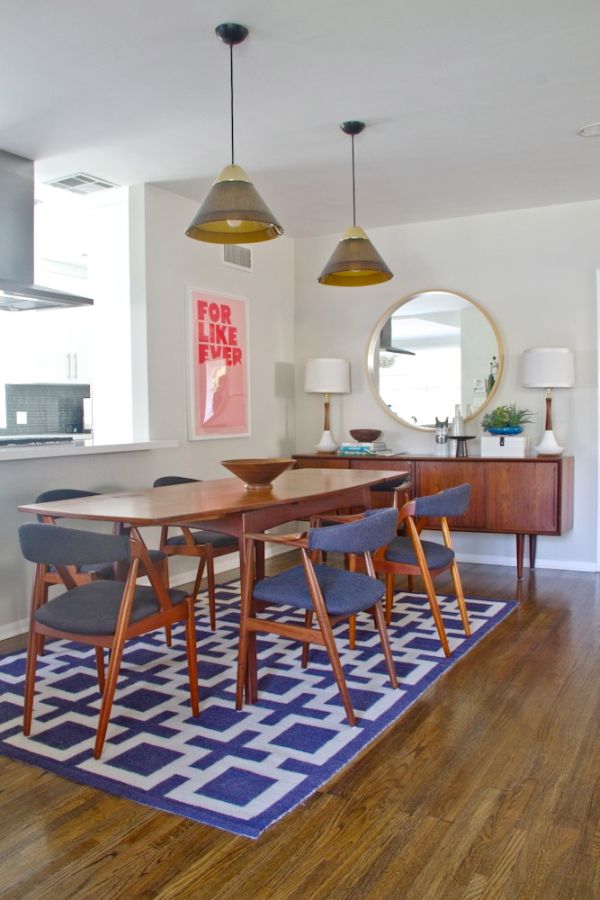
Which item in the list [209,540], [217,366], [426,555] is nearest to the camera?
[426,555]

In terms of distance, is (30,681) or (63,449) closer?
(30,681)

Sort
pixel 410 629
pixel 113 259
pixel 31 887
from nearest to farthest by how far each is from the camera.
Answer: pixel 31 887
pixel 410 629
pixel 113 259

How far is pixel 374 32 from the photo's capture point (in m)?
2.88

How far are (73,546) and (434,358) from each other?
3.96 metres

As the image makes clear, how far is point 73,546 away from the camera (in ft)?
7.87

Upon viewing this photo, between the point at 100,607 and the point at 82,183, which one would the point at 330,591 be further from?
the point at 82,183

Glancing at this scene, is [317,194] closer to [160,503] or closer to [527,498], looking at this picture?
[527,498]

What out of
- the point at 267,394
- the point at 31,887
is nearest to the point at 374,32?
the point at 31,887

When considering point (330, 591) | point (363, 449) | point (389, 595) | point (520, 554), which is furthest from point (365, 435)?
point (330, 591)

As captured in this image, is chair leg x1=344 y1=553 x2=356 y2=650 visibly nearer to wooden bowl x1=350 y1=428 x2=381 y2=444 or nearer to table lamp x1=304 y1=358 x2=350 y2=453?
wooden bowl x1=350 y1=428 x2=381 y2=444

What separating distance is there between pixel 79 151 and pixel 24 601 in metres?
2.47

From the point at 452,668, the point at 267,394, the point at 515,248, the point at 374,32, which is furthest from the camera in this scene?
the point at 267,394

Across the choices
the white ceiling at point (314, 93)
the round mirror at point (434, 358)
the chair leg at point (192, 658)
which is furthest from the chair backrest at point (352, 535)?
the round mirror at point (434, 358)

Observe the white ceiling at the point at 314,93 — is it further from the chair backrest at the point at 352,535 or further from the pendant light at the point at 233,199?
the chair backrest at the point at 352,535
